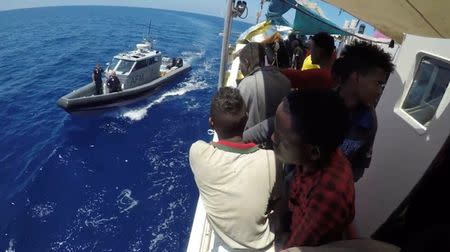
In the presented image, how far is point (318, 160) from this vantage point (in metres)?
1.37

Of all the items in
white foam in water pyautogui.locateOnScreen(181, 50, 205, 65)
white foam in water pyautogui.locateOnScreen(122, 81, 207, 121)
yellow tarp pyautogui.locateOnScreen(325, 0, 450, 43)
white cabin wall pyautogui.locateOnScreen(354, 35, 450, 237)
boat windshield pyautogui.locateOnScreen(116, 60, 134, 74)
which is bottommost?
white foam in water pyautogui.locateOnScreen(122, 81, 207, 121)

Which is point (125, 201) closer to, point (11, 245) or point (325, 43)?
point (11, 245)

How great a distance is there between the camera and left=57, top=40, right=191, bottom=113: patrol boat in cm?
1737

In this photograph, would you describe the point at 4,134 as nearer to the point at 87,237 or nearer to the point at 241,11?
the point at 87,237

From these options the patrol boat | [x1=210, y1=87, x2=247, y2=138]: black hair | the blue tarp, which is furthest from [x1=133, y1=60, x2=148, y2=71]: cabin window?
[x1=210, y1=87, x2=247, y2=138]: black hair

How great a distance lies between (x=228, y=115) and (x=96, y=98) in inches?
682

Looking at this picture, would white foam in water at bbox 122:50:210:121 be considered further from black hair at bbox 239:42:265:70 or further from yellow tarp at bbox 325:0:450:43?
yellow tarp at bbox 325:0:450:43

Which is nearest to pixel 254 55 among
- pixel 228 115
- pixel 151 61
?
pixel 228 115

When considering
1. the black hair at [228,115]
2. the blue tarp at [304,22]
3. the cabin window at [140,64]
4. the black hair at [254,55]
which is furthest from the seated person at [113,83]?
the black hair at [228,115]

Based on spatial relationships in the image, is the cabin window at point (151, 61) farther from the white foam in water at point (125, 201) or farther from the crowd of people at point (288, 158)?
the crowd of people at point (288, 158)

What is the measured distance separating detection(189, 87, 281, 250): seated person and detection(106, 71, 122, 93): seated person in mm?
17984

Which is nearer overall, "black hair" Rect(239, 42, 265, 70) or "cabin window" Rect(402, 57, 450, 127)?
"cabin window" Rect(402, 57, 450, 127)

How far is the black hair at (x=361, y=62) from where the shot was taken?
2.08 m

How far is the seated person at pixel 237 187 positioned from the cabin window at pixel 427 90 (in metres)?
1.95
